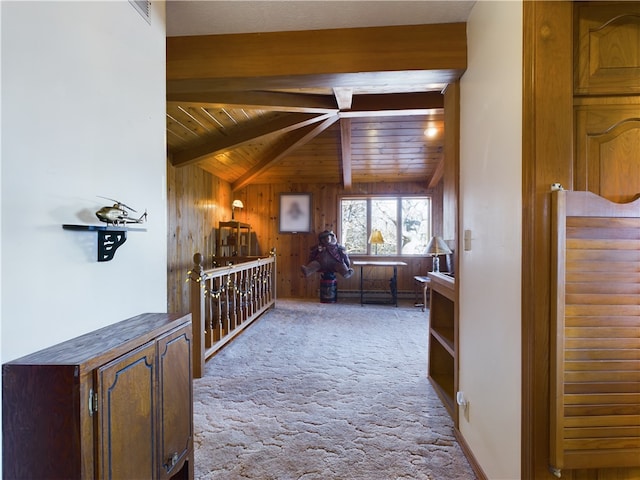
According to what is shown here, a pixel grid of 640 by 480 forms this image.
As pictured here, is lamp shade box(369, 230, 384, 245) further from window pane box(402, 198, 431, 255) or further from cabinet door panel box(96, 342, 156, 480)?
cabinet door panel box(96, 342, 156, 480)

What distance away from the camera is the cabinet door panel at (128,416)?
92 cm

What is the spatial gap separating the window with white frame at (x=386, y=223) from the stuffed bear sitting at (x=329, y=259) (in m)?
0.81

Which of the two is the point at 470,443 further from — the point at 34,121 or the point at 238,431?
the point at 34,121

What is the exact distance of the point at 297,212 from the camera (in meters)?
6.64

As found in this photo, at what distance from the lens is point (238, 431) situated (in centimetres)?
199

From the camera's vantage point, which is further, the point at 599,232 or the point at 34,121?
the point at 599,232

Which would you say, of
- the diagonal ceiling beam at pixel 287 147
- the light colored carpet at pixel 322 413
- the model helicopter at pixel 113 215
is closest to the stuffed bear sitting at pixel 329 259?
the diagonal ceiling beam at pixel 287 147

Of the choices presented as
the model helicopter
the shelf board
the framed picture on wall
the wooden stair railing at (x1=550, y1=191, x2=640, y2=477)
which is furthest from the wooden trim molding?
the framed picture on wall

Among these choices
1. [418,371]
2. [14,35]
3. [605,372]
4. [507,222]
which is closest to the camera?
[14,35]

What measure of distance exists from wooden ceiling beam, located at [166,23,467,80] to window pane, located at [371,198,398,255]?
4740 millimetres

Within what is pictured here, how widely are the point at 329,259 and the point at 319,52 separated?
4223mm

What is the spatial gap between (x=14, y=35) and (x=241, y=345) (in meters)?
3.23

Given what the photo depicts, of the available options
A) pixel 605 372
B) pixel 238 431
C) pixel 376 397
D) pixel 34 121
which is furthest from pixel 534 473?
pixel 34 121

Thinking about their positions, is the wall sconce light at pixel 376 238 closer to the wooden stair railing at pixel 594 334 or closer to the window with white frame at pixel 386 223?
the window with white frame at pixel 386 223
